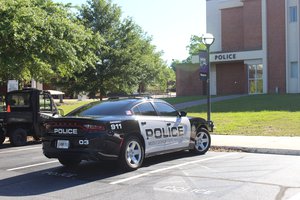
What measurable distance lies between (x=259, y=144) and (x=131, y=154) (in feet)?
17.0

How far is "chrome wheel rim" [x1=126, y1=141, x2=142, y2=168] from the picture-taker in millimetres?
8969

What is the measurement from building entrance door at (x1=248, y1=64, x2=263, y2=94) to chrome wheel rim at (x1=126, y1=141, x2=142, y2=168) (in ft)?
119

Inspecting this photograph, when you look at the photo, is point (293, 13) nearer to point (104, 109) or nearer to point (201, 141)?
point (201, 141)

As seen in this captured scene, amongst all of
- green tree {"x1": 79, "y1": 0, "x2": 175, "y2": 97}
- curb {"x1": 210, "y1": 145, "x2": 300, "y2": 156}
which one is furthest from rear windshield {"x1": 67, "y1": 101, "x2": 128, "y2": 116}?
green tree {"x1": 79, "y1": 0, "x2": 175, "y2": 97}

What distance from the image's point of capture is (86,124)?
8.57 meters

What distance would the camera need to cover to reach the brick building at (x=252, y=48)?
41188 mm

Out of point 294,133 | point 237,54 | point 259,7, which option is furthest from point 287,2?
point 294,133

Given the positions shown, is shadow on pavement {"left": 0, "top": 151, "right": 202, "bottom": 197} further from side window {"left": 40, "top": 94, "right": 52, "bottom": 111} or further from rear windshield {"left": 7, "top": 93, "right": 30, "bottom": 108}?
rear windshield {"left": 7, "top": 93, "right": 30, "bottom": 108}

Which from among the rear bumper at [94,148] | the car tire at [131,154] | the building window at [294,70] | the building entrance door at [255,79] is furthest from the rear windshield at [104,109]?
the building entrance door at [255,79]

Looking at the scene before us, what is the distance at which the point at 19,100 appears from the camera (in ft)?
48.3

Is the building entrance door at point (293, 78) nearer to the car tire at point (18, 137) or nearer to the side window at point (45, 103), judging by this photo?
the side window at point (45, 103)

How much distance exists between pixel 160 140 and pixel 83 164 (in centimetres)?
184

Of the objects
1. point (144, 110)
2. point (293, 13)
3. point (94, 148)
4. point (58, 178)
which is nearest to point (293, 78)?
point (293, 13)

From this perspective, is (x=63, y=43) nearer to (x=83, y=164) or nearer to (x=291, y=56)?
(x=83, y=164)
